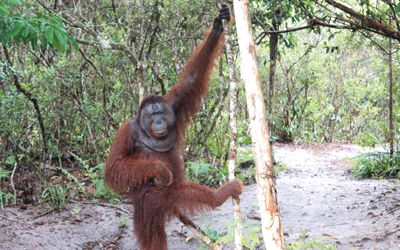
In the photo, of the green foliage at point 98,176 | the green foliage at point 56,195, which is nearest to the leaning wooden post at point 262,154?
the green foliage at point 98,176

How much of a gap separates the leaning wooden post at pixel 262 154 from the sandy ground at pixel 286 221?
1.11 metres

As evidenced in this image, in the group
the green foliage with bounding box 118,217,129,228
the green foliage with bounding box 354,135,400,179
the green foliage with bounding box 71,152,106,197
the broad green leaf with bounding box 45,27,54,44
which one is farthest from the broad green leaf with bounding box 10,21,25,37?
the green foliage with bounding box 354,135,400,179

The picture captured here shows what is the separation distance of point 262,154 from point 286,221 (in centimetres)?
271

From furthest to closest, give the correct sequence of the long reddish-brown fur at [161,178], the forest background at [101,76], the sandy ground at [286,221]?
the forest background at [101,76] → the sandy ground at [286,221] → the long reddish-brown fur at [161,178]

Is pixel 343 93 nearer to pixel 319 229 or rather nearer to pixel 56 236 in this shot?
pixel 319 229

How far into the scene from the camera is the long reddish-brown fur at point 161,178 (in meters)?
3.39

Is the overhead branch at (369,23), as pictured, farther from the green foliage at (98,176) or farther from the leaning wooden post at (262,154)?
the green foliage at (98,176)

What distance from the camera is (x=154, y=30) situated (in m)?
5.42

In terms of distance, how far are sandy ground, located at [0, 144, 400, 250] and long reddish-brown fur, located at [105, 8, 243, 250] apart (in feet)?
1.29

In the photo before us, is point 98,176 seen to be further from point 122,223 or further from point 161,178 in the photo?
point 161,178

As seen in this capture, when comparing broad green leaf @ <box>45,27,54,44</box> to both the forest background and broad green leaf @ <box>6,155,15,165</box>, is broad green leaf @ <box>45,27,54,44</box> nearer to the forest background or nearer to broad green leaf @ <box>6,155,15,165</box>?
the forest background

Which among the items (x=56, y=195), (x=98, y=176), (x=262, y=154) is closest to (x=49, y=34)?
(x=262, y=154)

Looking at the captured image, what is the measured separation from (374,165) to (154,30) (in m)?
5.21

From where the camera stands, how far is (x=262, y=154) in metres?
2.29
